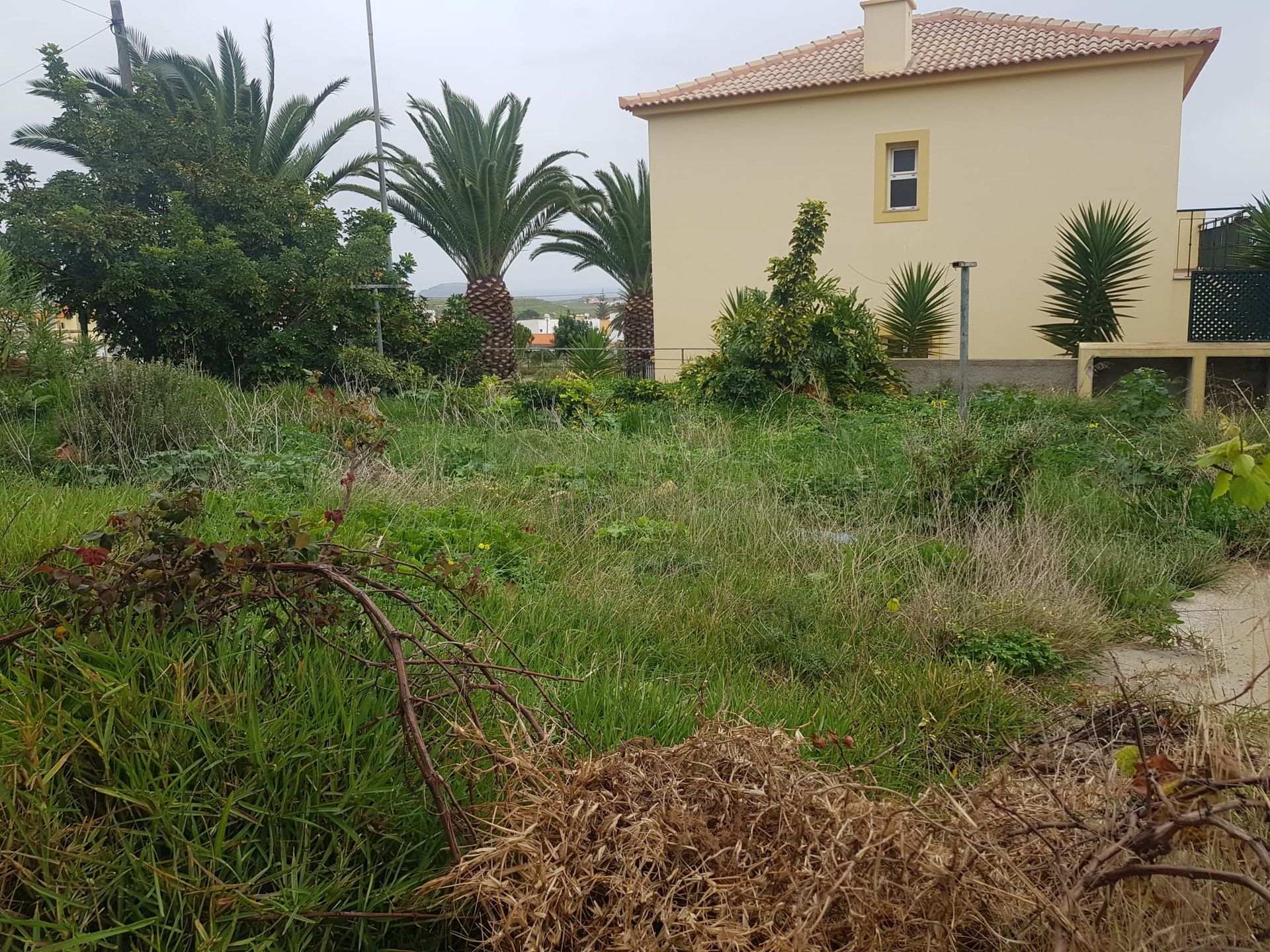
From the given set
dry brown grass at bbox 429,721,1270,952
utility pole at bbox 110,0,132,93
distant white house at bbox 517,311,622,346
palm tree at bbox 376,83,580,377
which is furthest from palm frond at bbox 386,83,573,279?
dry brown grass at bbox 429,721,1270,952

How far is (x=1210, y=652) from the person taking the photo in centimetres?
416

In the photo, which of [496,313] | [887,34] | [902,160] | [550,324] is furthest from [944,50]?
[550,324]

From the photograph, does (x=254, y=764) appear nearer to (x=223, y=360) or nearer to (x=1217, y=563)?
(x=1217, y=563)

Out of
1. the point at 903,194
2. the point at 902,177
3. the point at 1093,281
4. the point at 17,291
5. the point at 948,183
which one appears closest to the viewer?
the point at 17,291

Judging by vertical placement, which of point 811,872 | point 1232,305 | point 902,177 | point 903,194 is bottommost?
point 811,872

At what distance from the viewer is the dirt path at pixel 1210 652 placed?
376 centimetres

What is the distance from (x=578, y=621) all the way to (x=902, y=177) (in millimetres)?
17749

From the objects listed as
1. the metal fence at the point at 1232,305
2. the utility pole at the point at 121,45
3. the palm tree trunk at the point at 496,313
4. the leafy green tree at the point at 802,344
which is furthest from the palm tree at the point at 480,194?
the metal fence at the point at 1232,305

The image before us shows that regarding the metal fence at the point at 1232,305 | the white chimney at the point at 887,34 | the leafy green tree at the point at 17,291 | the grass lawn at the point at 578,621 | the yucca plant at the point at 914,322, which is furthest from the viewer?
the white chimney at the point at 887,34

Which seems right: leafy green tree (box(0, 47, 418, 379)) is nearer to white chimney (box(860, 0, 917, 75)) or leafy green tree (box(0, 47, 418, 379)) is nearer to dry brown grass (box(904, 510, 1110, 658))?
dry brown grass (box(904, 510, 1110, 658))

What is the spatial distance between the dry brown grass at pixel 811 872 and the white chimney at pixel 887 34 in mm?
19919

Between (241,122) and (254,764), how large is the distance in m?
17.0

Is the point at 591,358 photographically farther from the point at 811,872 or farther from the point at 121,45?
the point at 811,872

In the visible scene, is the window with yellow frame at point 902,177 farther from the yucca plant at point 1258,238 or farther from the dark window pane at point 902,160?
the yucca plant at point 1258,238
